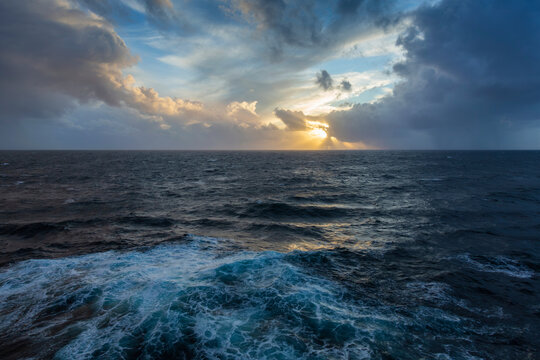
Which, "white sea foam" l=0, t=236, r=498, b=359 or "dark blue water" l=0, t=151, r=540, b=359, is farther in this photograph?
"dark blue water" l=0, t=151, r=540, b=359

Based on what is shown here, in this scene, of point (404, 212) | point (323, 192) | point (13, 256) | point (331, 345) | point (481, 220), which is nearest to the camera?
point (331, 345)

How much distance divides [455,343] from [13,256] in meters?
20.6

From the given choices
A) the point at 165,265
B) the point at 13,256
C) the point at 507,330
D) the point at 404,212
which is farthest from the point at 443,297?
the point at 13,256

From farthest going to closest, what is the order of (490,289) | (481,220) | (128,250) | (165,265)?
(481,220)
(128,250)
(165,265)
(490,289)

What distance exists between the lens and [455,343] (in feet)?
25.1

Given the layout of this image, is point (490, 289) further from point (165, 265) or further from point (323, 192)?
point (323, 192)

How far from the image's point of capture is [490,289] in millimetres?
10828

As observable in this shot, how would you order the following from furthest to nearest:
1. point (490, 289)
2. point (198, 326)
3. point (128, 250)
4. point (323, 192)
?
point (323, 192), point (128, 250), point (490, 289), point (198, 326)

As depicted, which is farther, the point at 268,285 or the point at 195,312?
the point at 268,285

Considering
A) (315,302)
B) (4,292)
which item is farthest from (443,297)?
(4,292)

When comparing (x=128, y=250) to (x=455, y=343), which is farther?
(x=128, y=250)

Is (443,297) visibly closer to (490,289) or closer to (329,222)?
(490,289)

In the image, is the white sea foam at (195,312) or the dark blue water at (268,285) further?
the dark blue water at (268,285)

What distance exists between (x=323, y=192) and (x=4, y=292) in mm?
30133
